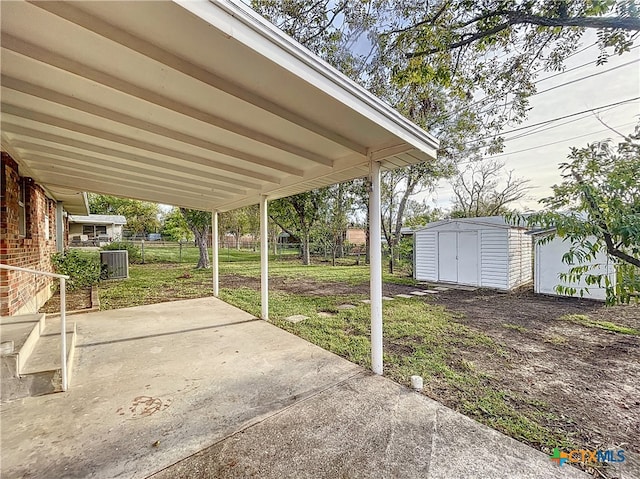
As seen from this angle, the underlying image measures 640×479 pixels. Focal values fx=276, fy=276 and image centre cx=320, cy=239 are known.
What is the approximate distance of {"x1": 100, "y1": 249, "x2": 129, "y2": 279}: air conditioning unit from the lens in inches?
379

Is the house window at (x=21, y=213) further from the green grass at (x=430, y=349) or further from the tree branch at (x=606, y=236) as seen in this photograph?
the tree branch at (x=606, y=236)

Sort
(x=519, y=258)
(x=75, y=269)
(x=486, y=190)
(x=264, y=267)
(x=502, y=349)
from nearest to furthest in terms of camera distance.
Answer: (x=502, y=349), (x=264, y=267), (x=75, y=269), (x=519, y=258), (x=486, y=190)

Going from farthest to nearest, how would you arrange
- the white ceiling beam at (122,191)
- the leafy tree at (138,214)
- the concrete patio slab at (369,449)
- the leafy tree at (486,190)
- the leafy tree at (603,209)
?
the leafy tree at (138,214), the leafy tree at (486,190), the white ceiling beam at (122,191), the concrete patio slab at (369,449), the leafy tree at (603,209)

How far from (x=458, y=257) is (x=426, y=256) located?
1238 millimetres

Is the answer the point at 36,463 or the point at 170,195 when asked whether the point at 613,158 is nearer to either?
the point at 36,463

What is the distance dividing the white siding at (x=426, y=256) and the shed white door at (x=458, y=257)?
20 cm

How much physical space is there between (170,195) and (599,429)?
7020 mm

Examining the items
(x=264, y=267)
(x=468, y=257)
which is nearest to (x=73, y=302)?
(x=264, y=267)

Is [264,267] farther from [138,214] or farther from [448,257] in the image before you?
[138,214]

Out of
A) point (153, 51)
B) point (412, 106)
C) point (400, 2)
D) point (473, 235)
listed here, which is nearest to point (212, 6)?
point (153, 51)

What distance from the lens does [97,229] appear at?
69.4 feet

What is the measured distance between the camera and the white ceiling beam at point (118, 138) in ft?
8.18

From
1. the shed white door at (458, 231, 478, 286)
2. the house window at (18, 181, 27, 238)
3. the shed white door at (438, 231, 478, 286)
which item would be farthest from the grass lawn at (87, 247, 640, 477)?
the house window at (18, 181, 27, 238)

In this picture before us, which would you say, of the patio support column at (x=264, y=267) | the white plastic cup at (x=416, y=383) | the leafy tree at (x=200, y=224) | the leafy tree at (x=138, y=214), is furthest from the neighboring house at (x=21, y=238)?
the leafy tree at (x=138, y=214)
